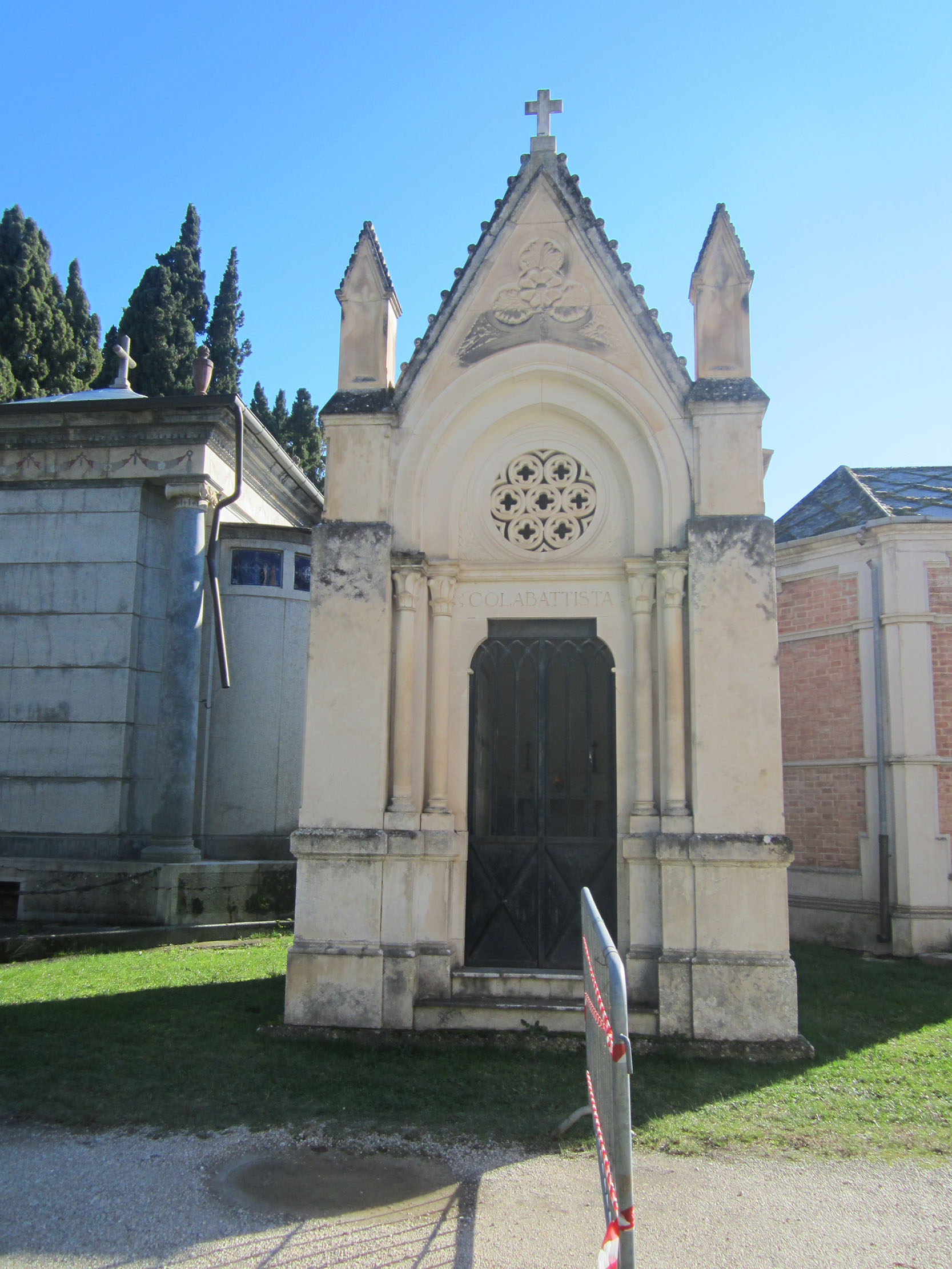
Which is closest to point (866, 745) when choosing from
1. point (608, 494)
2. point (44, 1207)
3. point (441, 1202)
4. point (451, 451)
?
point (608, 494)

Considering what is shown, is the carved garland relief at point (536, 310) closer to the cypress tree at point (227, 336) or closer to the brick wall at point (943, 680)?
the brick wall at point (943, 680)

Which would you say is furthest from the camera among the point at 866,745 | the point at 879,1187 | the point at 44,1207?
the point at 866,745

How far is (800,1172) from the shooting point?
185 inches

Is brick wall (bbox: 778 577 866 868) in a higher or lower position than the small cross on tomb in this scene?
lower

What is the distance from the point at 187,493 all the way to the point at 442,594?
6.83 metres

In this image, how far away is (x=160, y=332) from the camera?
28.5 meters

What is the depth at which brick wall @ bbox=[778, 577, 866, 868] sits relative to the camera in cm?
1171

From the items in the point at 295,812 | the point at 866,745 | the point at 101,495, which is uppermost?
the point at 101,495

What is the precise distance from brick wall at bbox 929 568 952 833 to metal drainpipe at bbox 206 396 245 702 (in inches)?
336

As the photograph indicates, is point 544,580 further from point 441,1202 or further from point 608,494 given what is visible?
point 441,1202

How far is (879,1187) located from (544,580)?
4666mm

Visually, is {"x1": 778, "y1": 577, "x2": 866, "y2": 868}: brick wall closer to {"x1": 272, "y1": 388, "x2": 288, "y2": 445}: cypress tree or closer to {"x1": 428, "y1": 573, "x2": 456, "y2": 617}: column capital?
{"x1": 428, "y1": 573, "x2": 456, "y2": 617}: column capital

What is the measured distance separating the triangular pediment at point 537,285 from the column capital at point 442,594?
5.13 feet

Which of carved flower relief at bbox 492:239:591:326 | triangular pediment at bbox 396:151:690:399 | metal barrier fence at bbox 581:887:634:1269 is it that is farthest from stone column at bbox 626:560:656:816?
metal barrier fence at bbox 581:887:634:1269
